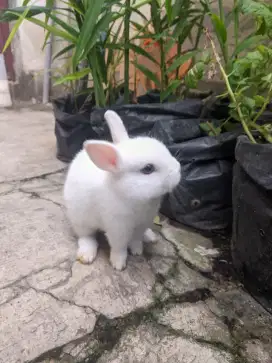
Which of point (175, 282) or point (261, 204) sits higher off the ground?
point (261, 204)

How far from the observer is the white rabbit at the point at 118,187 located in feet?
3.07

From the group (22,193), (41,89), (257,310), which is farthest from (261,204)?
(41,89)

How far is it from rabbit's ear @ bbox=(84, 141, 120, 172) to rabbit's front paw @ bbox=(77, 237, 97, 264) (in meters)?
0.37

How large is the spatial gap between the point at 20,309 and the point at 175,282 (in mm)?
490

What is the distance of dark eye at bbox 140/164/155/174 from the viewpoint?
0.94m

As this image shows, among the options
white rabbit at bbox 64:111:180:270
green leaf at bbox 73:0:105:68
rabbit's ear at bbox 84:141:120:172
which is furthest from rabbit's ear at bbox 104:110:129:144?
green leaf at bbox 73:0:105:68

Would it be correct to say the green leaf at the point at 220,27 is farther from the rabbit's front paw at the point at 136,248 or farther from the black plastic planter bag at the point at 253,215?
the rabbit's front paw at the point at 136,248

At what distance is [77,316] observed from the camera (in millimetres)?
958

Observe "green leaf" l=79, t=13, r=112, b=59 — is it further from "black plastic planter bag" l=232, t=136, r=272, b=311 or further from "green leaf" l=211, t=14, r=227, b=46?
"black plastic planter bag" l=232, t=136, r=272, b=311

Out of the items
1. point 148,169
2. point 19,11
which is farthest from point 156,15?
point 148,169

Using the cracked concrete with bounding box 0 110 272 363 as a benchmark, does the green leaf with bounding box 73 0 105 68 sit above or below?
above

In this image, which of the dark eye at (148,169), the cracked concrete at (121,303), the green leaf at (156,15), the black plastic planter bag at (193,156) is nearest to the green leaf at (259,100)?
the black plastic planter bag at (193,156)

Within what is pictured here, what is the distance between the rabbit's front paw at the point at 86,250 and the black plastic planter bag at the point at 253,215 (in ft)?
1.60

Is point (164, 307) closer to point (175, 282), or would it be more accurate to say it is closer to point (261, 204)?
point (175, 282)
